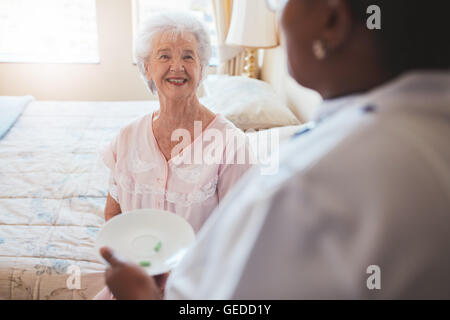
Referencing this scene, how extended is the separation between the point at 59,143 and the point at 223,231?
2003 millimetres

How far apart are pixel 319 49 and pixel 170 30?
91 centimetres

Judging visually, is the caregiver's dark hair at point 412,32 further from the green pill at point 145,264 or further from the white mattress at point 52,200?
the white mattress at point 52,200

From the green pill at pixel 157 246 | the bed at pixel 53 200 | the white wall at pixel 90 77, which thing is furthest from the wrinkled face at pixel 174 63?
the white wall at pixel 90 77

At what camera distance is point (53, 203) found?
1648mm

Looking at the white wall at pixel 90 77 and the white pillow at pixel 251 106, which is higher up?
the white pillow at pixel 251 106

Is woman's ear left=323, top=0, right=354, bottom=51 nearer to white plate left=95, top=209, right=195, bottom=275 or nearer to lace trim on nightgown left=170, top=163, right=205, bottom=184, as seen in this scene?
white plate left=95, top=209, right=195, bottom=275

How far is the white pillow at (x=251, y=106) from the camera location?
2043mm

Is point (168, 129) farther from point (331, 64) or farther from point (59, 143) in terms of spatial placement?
point (59, 143)

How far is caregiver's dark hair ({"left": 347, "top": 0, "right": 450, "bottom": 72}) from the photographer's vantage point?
0.42 meters
